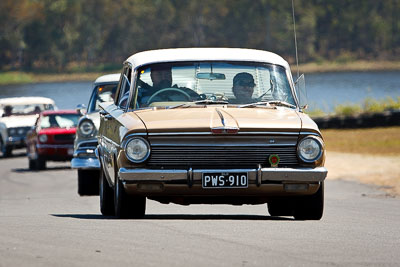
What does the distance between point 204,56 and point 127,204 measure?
6.12ft

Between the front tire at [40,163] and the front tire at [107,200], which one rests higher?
the front tire at [40,163]

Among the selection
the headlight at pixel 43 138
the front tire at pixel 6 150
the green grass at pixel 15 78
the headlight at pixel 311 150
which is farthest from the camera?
the green grass at pixel 15 78

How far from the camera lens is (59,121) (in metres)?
25.2

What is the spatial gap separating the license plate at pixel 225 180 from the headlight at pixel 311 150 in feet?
1.89

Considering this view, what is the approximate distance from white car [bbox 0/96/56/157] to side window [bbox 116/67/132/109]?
19449 millimetres

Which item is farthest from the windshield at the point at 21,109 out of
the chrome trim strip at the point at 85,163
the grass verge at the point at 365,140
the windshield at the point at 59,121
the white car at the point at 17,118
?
the chrome trim strip at the point at 85,163

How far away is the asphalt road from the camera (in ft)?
22.4

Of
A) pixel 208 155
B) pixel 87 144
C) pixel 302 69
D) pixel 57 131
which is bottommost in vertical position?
pixel 208 155

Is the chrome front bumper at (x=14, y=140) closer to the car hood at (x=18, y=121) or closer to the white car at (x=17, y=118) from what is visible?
the white car at (x=17, y=118)

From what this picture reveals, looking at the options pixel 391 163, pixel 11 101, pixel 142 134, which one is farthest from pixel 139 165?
pixel 11 101

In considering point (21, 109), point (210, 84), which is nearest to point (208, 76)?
point (210, 84)

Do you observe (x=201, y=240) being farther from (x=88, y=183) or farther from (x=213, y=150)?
(x=88, y=183)

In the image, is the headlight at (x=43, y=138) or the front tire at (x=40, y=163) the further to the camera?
the front tire at (x=40, y=163)

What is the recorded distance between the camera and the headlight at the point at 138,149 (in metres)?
8.88
